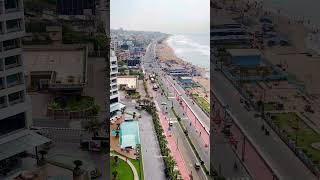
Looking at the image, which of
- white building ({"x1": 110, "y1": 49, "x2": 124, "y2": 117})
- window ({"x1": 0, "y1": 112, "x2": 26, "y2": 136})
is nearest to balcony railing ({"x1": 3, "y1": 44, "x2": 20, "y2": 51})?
window ({"x1": 0, "y1": 112, "x2": 26, "y2": 136})

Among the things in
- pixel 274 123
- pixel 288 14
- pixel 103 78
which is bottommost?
pixel 274 123

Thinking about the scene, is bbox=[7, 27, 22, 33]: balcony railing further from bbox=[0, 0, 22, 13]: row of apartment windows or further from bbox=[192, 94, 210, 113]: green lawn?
bbox=[192, 94, 210, 113]: green lawn

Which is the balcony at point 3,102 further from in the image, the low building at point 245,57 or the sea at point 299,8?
the sea at point 299,8

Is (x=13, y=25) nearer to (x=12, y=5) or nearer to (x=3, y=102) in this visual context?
(x=12, y=5)

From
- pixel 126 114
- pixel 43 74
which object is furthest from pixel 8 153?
pixel 126 114

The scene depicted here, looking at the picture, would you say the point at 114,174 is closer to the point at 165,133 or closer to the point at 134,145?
the point at 134,145

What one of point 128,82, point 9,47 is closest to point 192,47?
point 128,82
